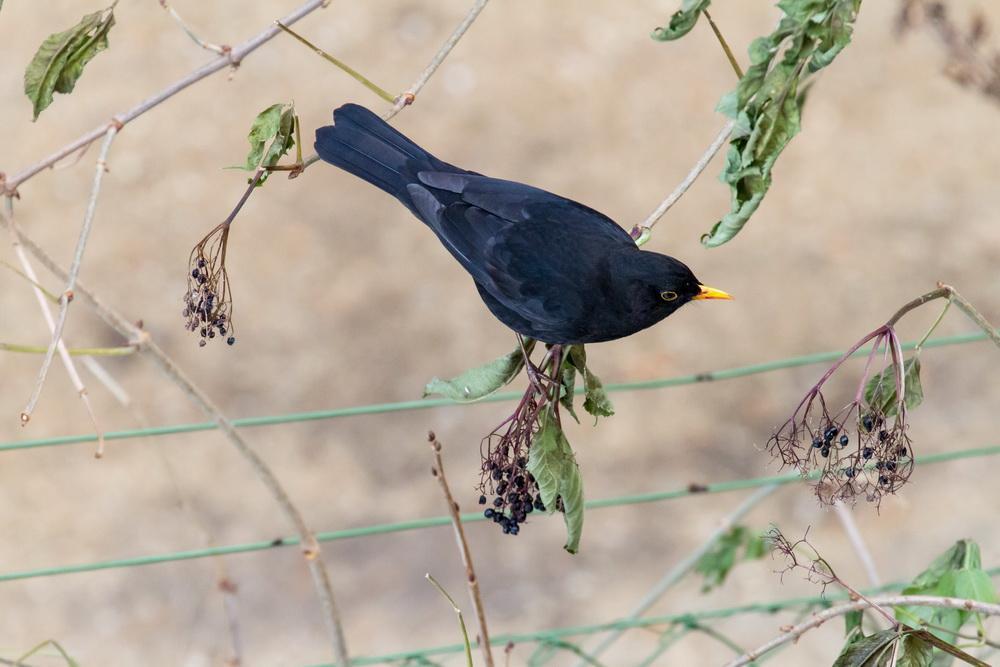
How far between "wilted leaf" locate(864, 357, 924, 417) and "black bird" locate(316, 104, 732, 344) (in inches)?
27.2

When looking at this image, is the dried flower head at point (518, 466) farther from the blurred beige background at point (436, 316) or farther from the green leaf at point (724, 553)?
the blurred beige background at point (436, 316)

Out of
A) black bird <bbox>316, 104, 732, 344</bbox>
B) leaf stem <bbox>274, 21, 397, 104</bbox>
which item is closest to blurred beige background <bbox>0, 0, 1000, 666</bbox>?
black bird <bbox>316, 104, 732, 344</bbox>

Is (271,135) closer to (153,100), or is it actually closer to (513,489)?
(153,100)

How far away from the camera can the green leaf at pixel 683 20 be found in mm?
1562

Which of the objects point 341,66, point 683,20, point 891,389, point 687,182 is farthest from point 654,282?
point 683,20

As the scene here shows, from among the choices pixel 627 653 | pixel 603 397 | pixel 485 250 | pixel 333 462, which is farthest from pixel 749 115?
pixel 333 462

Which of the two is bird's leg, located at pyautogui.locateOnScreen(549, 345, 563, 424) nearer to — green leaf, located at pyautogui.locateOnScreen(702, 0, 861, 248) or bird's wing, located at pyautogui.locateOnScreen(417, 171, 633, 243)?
bird's wing, located at pyautogui.locateOnScreen(417, 171, 633, 243)

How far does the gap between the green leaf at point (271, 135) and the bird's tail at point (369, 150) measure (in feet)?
2.17

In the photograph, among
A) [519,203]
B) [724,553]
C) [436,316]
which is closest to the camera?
[519,203]

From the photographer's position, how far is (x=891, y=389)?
181 cm

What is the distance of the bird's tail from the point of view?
8.70ft

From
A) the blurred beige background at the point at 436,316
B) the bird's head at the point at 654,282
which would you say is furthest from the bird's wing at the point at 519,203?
the blurred beige background at the point at 436,316

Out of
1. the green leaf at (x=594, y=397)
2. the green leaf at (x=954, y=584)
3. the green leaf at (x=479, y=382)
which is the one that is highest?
the green leaf at (x=479, y=382)

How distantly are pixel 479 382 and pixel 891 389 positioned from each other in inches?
26.3
